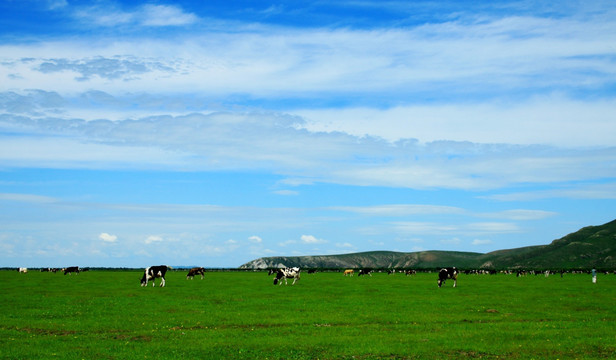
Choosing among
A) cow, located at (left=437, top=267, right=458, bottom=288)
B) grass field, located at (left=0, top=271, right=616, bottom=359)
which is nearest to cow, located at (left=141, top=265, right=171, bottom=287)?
grass field, located at (left=0, top=271, right=616, bottom=359)

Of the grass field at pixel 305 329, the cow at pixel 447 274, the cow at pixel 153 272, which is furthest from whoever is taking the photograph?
the cow at pixel 447 274

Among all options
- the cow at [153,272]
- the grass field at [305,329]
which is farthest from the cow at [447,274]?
the cow at [153,272]

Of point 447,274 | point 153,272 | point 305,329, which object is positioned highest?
point 153,272

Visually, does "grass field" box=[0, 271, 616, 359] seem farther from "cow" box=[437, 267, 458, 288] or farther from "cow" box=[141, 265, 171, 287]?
"cow" box=[437, 267, 458, 288]

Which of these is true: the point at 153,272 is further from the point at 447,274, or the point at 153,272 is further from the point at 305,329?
the point at 305,329

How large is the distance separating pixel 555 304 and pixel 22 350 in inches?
1348

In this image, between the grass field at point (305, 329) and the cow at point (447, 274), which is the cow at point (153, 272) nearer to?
the grass field at point (305, 329)

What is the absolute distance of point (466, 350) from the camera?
2077 centimetres

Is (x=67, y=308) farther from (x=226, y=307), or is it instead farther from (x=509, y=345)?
(x=509, y=345)

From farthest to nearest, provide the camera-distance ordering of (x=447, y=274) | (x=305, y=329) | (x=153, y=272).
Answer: (x=447, y=274)
(x=153, y=272)
(x=305, y=329)

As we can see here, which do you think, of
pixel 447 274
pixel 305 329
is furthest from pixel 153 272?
pixel 305 329

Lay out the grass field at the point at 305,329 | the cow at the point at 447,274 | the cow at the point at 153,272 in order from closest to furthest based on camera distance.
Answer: the grass field at the point at 305,329 < the cow at the point at 153,272 < the cow at the point at 447,274

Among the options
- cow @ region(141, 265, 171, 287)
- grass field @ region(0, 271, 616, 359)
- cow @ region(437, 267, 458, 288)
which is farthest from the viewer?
cow @ region(437, 267, 458, 288)

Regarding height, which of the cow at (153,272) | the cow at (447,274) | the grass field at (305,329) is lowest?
the grass field at (305,329)
